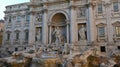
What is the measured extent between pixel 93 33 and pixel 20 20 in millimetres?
12783

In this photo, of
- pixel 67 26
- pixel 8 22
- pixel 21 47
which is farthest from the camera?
pixel 8 22

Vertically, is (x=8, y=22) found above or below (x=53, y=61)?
above

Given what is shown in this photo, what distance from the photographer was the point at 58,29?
87.0 ft

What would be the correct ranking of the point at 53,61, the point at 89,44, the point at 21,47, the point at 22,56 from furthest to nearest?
the point at 21,47
the point at 89,44
the point at 22,56
the point at 53,61

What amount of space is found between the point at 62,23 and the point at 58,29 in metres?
1.34

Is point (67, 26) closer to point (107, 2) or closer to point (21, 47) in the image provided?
point (107, 2)

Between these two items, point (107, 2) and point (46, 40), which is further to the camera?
point (46, 40)

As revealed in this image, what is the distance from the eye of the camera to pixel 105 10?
24.5 meters

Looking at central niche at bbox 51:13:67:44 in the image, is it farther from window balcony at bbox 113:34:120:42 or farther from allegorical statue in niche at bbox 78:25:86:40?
window balcony at bbox 113:34:120:42

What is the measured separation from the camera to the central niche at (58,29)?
25.8 m

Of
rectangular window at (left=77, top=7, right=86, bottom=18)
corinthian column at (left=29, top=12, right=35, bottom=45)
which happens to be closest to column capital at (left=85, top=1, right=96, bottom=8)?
rectangular window at (left=77, top=7, right=86, bottom=18)

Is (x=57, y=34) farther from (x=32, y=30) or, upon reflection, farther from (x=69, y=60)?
(x=69, y=60)

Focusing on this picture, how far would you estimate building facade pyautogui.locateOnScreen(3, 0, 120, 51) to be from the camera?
23859 millimetres

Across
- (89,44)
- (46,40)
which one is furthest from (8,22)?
(89,44)
